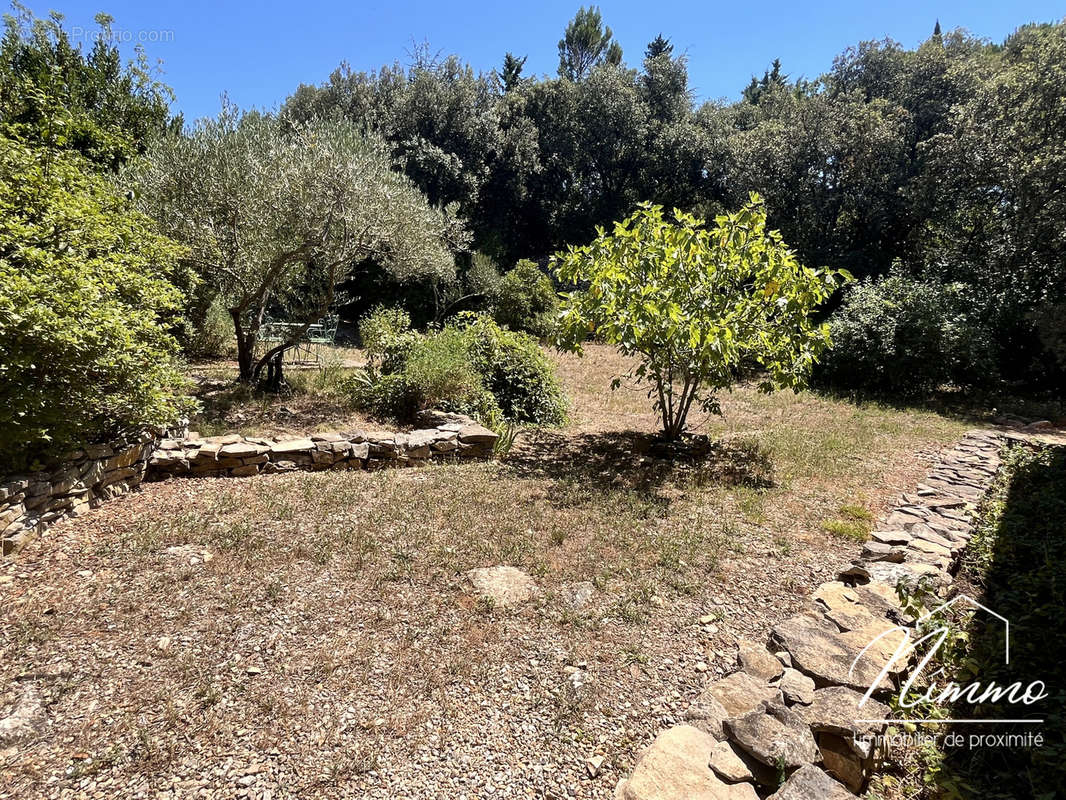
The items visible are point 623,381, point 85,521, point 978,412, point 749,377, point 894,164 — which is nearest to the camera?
point 85,521

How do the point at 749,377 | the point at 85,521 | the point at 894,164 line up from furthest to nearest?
1. the point at 894,164
2. the point at 749,377
3. the point at 85,521

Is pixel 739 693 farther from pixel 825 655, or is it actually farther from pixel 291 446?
pixel 291 446

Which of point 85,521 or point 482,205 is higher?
point 482,205

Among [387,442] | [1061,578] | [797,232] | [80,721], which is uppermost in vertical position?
[797,232]

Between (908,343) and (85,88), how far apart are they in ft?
63.2

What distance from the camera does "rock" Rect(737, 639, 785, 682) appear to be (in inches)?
98.0

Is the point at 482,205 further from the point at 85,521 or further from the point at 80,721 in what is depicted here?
the point at 80,721

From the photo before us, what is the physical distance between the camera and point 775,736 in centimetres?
201

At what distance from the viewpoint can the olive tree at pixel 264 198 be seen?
21.6 feet

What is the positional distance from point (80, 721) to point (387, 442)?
3.47m

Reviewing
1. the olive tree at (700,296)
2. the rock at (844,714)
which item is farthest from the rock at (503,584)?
the olive tree at (700,296)

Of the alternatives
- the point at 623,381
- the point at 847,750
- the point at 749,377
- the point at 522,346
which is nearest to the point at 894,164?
the point at 749,377

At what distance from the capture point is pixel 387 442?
5.52m

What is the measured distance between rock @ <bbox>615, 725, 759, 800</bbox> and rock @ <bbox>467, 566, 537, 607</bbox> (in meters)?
1.21
